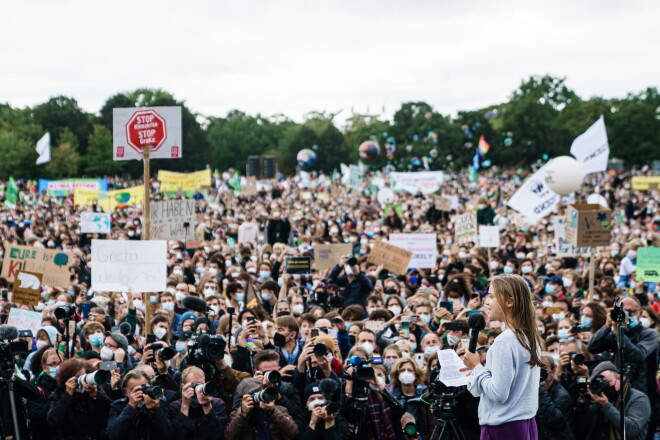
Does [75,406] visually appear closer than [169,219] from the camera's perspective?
Yes

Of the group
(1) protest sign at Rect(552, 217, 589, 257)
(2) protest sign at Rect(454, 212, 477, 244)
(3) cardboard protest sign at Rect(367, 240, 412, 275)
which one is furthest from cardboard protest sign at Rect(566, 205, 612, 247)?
(2) protest sign at Rect(454, 212, 477, 244)

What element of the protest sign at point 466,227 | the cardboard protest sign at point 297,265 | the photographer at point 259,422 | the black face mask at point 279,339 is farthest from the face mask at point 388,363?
the protest sign at point 466,227

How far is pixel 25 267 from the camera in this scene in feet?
38.8

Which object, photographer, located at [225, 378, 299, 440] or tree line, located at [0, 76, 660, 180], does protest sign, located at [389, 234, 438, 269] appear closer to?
photographer, located at [225, 378, 299, 440]

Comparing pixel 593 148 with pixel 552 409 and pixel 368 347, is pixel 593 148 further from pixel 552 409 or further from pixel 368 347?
pixel 552 409

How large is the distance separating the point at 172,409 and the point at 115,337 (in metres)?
1.45

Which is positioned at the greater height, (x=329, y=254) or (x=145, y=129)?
(x=145, y=129)

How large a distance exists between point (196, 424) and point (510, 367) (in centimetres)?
248

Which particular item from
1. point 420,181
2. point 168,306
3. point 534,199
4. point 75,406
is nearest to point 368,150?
point 420,181

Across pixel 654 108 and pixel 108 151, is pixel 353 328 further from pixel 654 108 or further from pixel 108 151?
pixel 654 108

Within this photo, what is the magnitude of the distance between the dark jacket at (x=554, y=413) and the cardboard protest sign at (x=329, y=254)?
8.21m

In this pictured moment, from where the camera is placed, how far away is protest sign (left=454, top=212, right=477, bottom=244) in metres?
16.4

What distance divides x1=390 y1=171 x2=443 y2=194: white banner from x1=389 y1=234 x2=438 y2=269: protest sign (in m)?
15.2

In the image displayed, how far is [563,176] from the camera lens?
55.3ft
